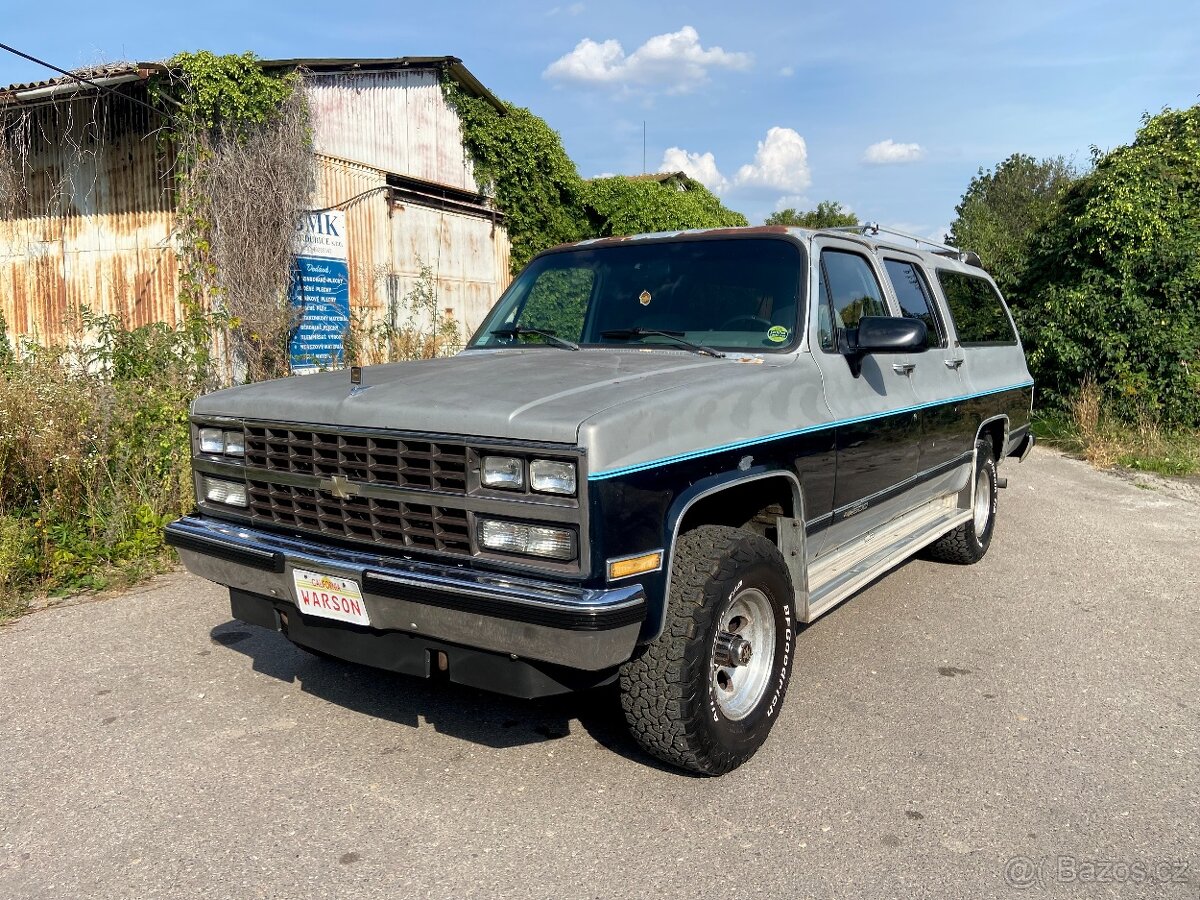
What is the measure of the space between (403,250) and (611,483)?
413 inches

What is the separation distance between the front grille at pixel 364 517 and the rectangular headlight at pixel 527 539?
78mm

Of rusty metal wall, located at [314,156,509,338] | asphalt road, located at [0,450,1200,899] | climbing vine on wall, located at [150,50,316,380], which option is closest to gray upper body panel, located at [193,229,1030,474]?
asphalt road, located at [0,450,1200,899]

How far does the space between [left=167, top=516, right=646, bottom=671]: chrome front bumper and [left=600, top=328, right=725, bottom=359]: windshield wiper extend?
1.44 metres

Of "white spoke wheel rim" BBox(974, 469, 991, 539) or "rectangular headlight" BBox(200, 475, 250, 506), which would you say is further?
"white spoke wheel rim" BBox(974, 469, 991, 539)

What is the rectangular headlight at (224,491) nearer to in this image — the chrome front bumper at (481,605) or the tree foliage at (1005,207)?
the chrome front bumper at (481,605)

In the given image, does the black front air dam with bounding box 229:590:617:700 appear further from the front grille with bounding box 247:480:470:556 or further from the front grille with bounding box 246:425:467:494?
the front grille with bounding box 246:425:467:494

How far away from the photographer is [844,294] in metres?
4.41

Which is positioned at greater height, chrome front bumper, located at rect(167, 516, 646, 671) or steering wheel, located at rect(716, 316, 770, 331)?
steering wheel, located at rect(716, 316, 770, 331)

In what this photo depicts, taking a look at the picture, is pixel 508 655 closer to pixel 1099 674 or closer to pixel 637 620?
pixel 637 620

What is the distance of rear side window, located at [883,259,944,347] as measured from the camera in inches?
200

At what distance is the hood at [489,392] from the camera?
2.86 m

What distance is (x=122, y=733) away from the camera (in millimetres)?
3650

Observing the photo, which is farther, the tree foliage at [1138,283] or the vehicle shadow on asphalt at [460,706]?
the tree foliage at [1138,283]

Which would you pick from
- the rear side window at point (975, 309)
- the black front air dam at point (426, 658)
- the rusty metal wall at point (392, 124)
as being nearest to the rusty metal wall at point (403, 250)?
the rusty metal wall at point (392, 124)
